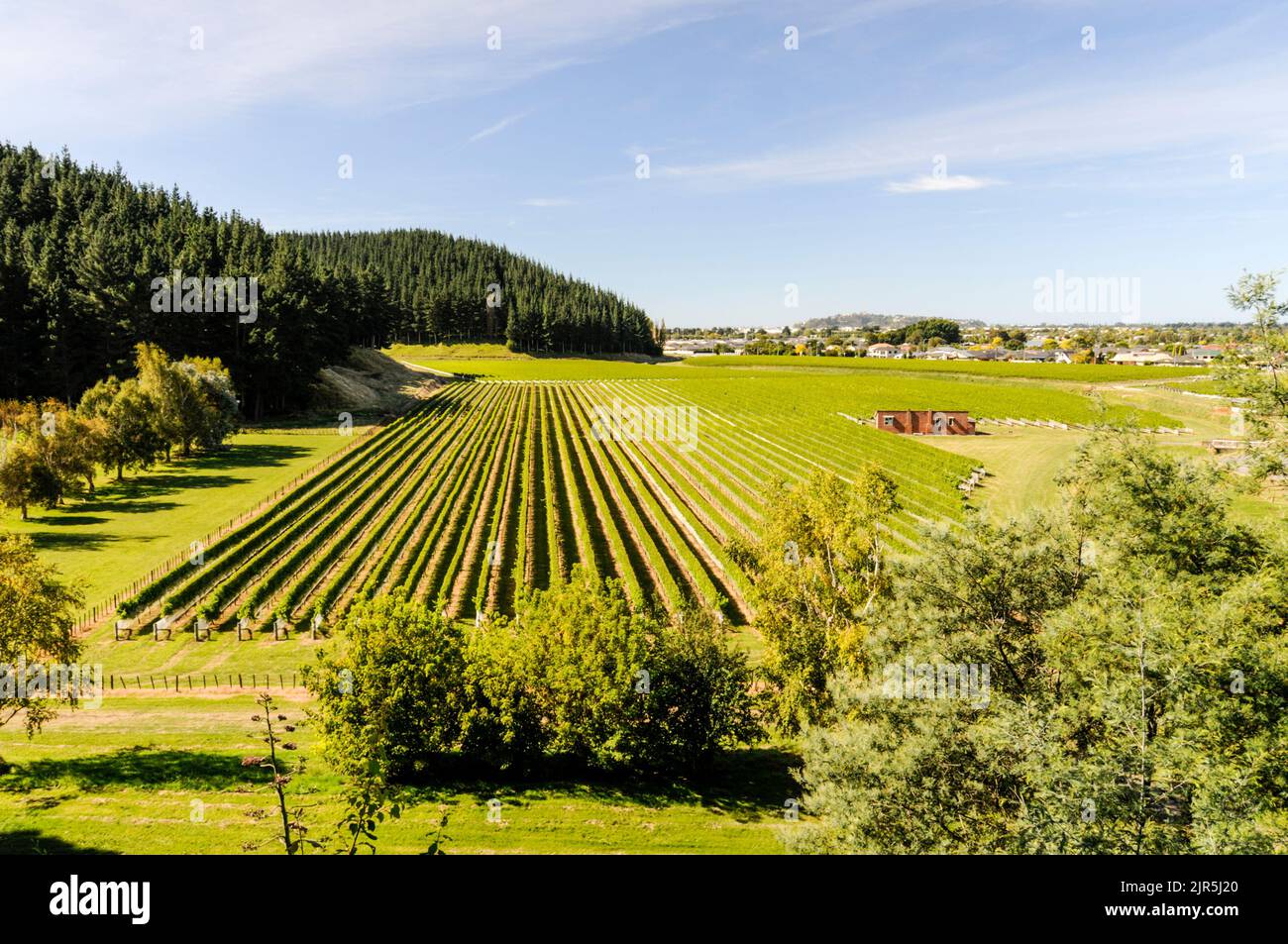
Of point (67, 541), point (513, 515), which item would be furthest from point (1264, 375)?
point (67, 541)

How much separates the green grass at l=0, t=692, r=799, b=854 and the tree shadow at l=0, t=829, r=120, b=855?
0.05m

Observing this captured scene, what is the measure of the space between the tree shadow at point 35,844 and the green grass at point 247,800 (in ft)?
0.15

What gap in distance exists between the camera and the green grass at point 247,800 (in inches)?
890

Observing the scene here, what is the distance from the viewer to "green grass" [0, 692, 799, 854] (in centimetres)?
2259

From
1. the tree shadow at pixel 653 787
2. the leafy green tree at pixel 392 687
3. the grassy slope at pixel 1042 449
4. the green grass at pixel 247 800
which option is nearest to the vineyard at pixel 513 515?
the grassy slope at pixel 1042 449

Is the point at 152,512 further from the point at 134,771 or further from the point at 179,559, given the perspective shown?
the point at 134,771

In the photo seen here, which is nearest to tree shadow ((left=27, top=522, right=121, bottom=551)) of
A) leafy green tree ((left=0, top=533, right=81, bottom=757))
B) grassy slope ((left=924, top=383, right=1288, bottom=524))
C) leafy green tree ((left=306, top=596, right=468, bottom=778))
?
leafy green tree ((left=0, top=533, right=81, bottom=757))

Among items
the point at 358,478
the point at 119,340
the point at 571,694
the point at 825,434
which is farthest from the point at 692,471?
the point at 119,340

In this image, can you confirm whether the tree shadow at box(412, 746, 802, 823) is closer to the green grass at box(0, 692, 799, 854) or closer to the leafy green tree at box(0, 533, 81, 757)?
the green grass at box(0, 692, 799, 854)

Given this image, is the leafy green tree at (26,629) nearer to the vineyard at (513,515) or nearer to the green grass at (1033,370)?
the vineyard at (513,515)

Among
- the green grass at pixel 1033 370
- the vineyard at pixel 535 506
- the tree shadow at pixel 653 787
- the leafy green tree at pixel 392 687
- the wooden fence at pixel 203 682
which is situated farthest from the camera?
the green grass at pixel 1033 370

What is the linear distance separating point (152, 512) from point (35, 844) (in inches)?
1741

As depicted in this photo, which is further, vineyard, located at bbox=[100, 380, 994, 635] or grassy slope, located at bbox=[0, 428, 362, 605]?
grassy slope, located at bbox=[0, 428, 362, 605]
